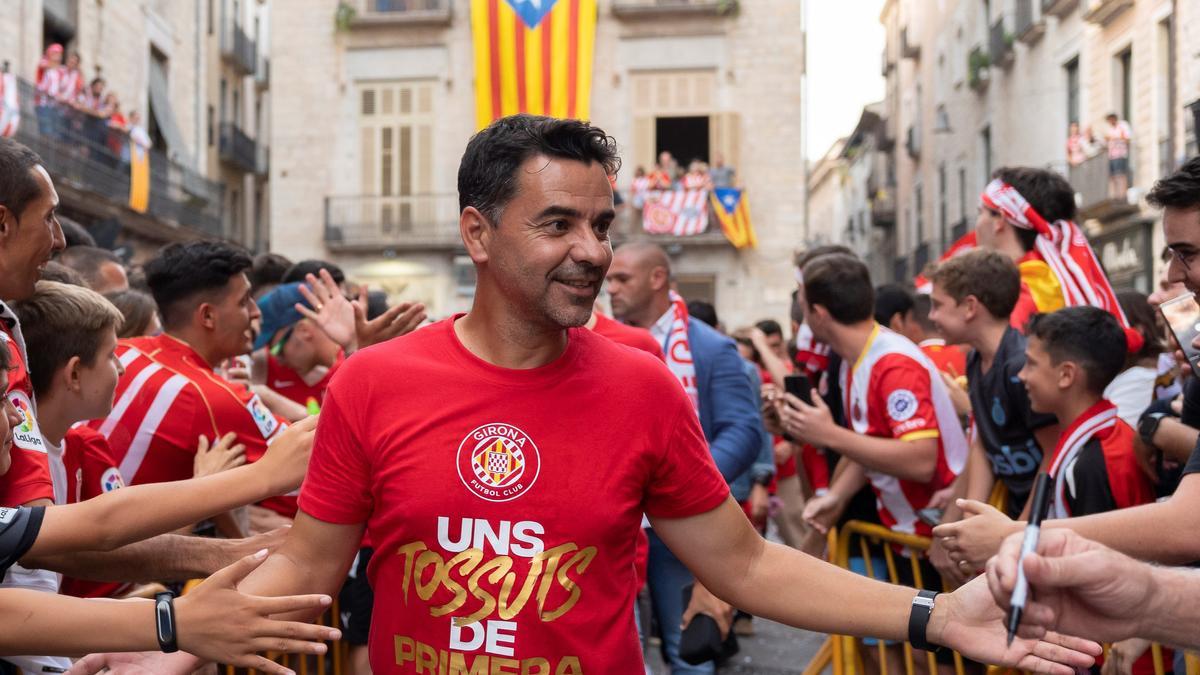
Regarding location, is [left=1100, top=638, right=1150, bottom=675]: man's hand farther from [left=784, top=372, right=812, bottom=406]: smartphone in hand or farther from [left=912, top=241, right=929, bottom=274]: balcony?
[left=912, top=241, right=929, bottom=274]: balcony

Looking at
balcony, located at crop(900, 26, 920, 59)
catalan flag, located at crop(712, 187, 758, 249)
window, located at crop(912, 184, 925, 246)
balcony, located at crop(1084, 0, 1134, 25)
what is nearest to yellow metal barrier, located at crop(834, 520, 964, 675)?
balcony, located at crop(1084, 0, 1134, 25)

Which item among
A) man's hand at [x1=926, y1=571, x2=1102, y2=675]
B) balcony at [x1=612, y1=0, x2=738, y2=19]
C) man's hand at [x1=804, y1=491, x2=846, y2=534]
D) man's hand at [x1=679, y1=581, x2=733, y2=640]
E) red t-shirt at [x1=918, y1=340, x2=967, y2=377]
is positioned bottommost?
man's hand at [x1=679, y1=581, x2=733, y2=640]

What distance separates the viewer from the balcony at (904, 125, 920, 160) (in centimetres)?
4012

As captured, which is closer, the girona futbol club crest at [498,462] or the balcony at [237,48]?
the girona futbol club crest at [498,462]

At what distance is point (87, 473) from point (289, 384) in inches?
116

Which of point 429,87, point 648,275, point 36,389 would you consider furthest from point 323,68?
point 36,389

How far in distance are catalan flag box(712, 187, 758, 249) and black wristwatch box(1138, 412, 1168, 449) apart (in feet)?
76.6

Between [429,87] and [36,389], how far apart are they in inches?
1012

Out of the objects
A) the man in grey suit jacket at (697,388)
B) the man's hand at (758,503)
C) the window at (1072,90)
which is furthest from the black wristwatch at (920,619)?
the window at (1072,90)

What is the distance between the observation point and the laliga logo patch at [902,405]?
17.6ft

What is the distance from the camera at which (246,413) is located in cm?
463

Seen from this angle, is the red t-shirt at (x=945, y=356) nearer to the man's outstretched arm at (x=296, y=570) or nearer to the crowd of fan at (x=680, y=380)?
the crowd of fan at (x=680, y=380)

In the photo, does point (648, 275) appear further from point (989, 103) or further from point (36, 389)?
point (989, 103)

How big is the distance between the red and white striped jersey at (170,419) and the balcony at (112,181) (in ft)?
38.1
